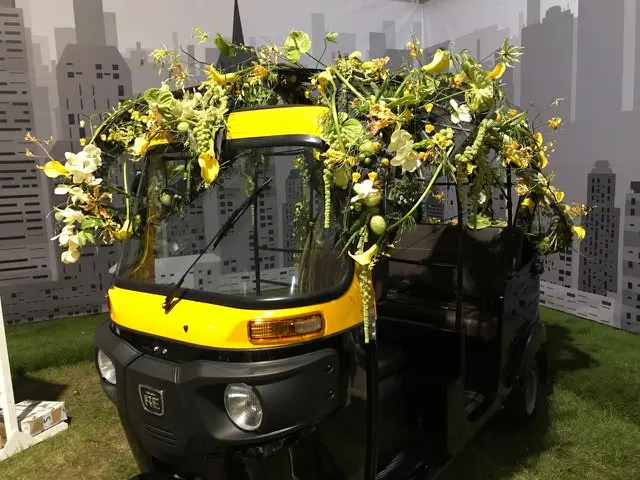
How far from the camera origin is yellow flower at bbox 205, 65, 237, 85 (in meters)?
2.26

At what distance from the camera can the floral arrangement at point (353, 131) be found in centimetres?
187

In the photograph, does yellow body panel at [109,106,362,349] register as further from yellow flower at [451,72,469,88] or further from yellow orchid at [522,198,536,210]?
yellow orchid at [522,198,536,210]

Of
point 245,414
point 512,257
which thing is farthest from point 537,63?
point 245,414

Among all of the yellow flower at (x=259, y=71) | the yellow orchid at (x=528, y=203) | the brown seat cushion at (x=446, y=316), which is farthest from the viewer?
the yellow orchid at (x=528, y=203)

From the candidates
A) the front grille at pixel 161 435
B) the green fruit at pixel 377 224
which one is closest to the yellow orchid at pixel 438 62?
the green fruit at pixel 377 224

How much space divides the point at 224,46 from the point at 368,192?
3.25 feet

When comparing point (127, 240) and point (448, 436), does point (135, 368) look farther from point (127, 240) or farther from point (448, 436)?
point (448, 436)

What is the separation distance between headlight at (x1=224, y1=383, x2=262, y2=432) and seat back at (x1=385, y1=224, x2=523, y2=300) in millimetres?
1600

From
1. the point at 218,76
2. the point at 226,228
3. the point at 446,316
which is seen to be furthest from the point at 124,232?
the point at 446,316

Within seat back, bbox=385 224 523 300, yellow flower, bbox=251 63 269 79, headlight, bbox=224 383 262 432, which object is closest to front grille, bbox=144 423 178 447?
headlight, bbox=224 383 262 432

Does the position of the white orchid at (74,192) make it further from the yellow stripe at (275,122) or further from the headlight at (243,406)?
the headlight at (243,406)

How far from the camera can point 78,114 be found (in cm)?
601

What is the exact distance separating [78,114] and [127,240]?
169 inches

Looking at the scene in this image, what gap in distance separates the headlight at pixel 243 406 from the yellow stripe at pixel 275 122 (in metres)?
0.92
